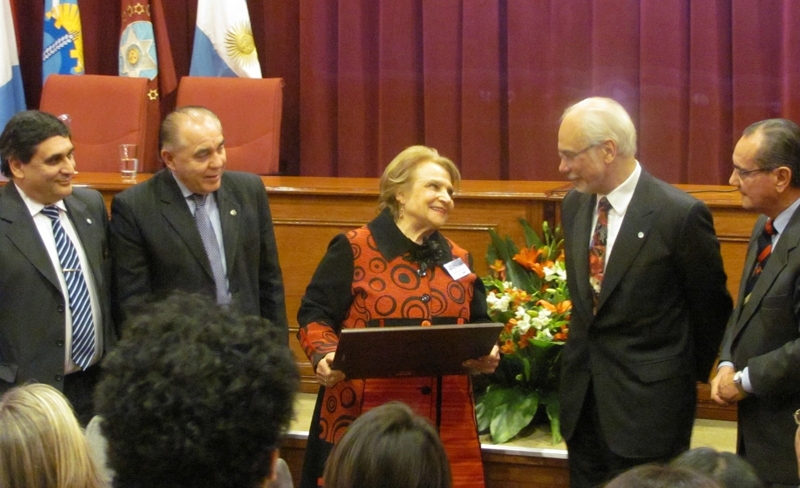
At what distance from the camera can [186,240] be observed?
3.09 metres

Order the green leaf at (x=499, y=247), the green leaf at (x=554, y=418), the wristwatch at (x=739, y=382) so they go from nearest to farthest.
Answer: the wristwatch at (x=739, y=382), the green leaf at (x=554, y=418), the green leaf at (x=499, y=247)

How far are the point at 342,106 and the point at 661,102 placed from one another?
2.01 metres

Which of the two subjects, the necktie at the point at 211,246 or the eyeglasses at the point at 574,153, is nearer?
the eyeglasses at the point at 574,153

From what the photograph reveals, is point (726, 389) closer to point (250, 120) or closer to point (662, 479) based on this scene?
point (662, 479)

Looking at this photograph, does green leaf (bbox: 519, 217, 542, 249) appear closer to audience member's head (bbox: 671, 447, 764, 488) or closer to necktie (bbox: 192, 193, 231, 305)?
necktie (bbox: 192, 193, 231, 305)

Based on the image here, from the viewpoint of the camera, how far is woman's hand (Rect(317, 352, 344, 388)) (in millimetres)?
2830

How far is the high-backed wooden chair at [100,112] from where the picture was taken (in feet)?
18.4

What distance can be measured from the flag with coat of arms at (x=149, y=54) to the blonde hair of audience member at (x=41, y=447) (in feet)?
16.0

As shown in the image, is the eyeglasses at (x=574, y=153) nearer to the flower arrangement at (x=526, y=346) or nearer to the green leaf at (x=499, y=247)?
the flower arrangement at (x=526, y=346)

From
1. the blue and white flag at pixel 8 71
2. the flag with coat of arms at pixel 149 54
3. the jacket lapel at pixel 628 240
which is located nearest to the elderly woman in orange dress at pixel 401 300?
the jacket lapel at pixel 628 240

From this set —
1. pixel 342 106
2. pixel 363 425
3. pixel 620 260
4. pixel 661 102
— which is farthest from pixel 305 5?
pixel 363 425

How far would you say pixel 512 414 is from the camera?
3.60 m

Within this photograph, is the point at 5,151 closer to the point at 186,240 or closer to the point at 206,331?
the point at 186,240

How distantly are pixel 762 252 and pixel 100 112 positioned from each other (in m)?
4.03
